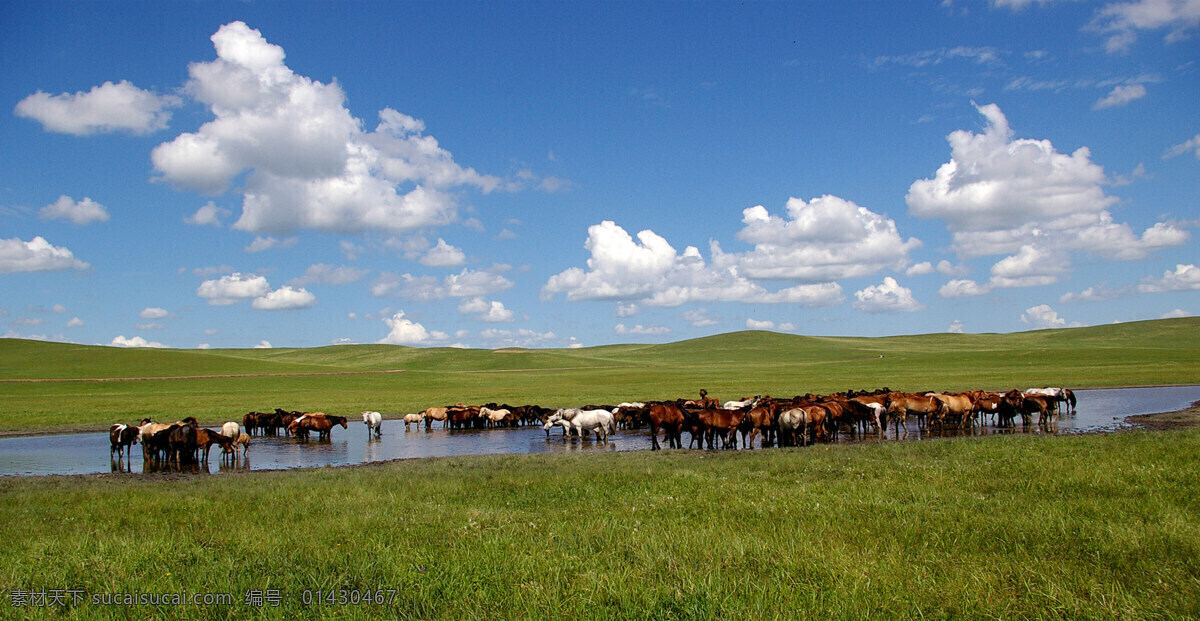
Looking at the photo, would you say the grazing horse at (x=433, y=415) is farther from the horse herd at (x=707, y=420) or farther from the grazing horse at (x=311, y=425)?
the grazing horse at (x=311, y=425)

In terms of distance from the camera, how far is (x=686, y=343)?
561ft

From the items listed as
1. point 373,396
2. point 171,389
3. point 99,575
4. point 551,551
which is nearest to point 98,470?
point 99,575

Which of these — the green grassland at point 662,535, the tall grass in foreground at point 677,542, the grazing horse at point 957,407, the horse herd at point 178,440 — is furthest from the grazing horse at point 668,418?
the horse herd at point 178,440

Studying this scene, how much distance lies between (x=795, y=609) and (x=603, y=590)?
155 centimetres

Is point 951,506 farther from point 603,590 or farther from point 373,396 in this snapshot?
point 373,396

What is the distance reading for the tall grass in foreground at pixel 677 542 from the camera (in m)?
Result: 5.52

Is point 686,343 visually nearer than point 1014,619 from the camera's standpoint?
No

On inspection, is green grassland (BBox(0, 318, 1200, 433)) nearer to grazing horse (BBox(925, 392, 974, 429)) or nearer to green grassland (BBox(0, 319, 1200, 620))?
grazing horse (BBox(925, 392, 974, 429))

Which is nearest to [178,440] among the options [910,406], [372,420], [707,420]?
[372,420]

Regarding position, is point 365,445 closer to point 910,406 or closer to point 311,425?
point 311,425

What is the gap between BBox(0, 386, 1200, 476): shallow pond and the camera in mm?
21141

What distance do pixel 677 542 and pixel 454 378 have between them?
70770 mm

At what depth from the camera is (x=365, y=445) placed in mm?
26375

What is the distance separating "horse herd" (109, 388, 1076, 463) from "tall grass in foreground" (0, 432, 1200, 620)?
9.34m
